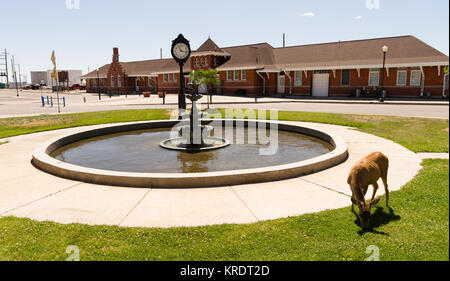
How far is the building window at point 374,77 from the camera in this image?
37656 mm

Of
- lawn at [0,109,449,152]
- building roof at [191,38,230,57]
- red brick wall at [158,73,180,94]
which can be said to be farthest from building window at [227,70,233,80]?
lawn at [0,109,449,152]

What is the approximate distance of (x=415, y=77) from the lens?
1403 inches

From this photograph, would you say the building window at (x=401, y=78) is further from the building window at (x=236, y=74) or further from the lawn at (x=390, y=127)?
the building window at (x=236, y=74)

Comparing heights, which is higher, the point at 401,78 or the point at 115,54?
the point at 115,54

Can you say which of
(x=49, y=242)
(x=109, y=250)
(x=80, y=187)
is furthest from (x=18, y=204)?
(x=109, y=250)

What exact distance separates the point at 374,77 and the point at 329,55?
6.91 metres

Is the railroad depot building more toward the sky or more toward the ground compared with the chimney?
more toward the ground

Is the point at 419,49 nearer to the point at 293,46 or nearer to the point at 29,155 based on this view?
the point at 293,46

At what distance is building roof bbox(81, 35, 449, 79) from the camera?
35.7 m

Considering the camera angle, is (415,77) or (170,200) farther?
(415,77)

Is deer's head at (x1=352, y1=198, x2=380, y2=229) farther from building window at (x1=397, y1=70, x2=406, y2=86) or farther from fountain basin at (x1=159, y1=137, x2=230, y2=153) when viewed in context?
building window at (x1=397, y1=70, x2=406, y2=86)

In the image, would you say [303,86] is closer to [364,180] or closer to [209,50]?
[209,50]

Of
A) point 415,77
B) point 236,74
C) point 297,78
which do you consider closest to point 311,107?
point 415,77

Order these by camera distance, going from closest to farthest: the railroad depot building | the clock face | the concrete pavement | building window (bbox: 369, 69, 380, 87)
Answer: the concrete pavement → the clock face → the railroad depot building → building window (bbox: 369, 69, 380, 87)
